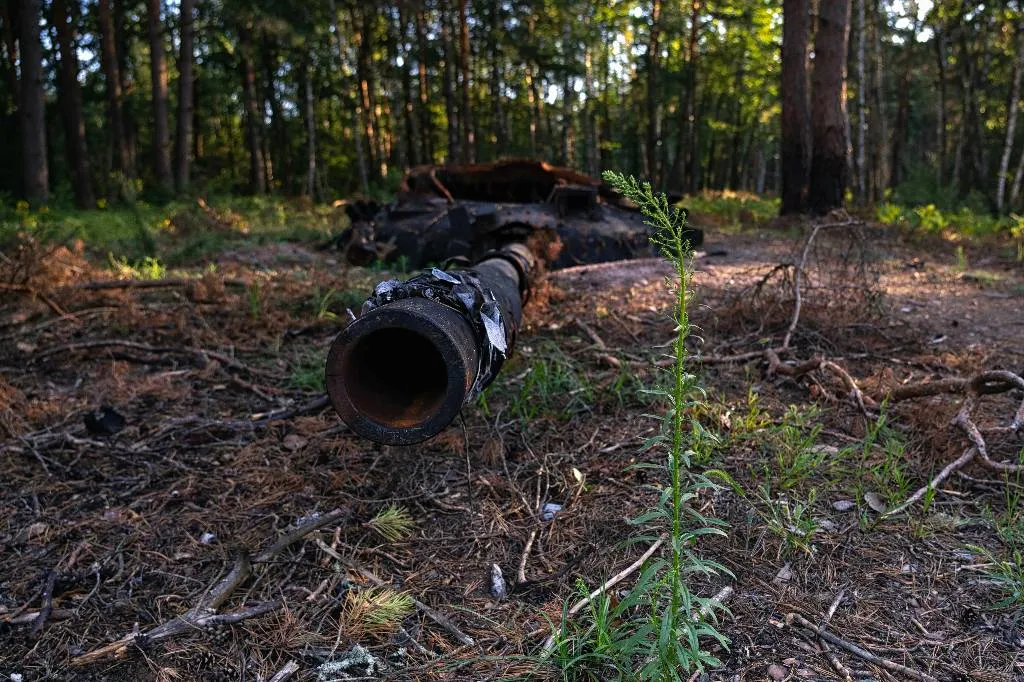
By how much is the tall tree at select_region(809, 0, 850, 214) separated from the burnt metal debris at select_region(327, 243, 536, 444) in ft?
34.1

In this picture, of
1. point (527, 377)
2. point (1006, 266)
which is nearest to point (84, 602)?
point (527, 377)

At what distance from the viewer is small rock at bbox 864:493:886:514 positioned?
8.56 feet

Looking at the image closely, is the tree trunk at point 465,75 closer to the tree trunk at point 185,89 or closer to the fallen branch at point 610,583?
the tree trunk at point 185,89

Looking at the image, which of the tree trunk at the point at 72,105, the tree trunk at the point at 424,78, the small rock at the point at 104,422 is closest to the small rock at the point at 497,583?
the small rock at the point at 104,422

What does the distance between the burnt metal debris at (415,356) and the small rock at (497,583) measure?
499 mm

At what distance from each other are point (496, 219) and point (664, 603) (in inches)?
210

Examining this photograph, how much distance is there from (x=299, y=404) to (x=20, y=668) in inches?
74.8

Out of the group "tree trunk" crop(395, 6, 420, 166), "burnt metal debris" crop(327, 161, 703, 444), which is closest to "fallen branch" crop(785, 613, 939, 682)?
"burnt metal debris" crop(327, 161, 703, 444)

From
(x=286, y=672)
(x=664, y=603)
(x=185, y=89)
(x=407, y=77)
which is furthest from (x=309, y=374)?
(x=407, y=77)

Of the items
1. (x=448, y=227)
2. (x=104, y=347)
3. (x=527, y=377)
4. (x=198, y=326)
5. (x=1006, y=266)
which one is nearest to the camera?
(x=527, y=377)

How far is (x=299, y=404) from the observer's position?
3.74 metres

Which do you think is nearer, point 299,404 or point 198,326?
point 299,404

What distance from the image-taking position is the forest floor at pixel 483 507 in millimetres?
2000

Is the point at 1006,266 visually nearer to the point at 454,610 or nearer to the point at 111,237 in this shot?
the point at 454,610
